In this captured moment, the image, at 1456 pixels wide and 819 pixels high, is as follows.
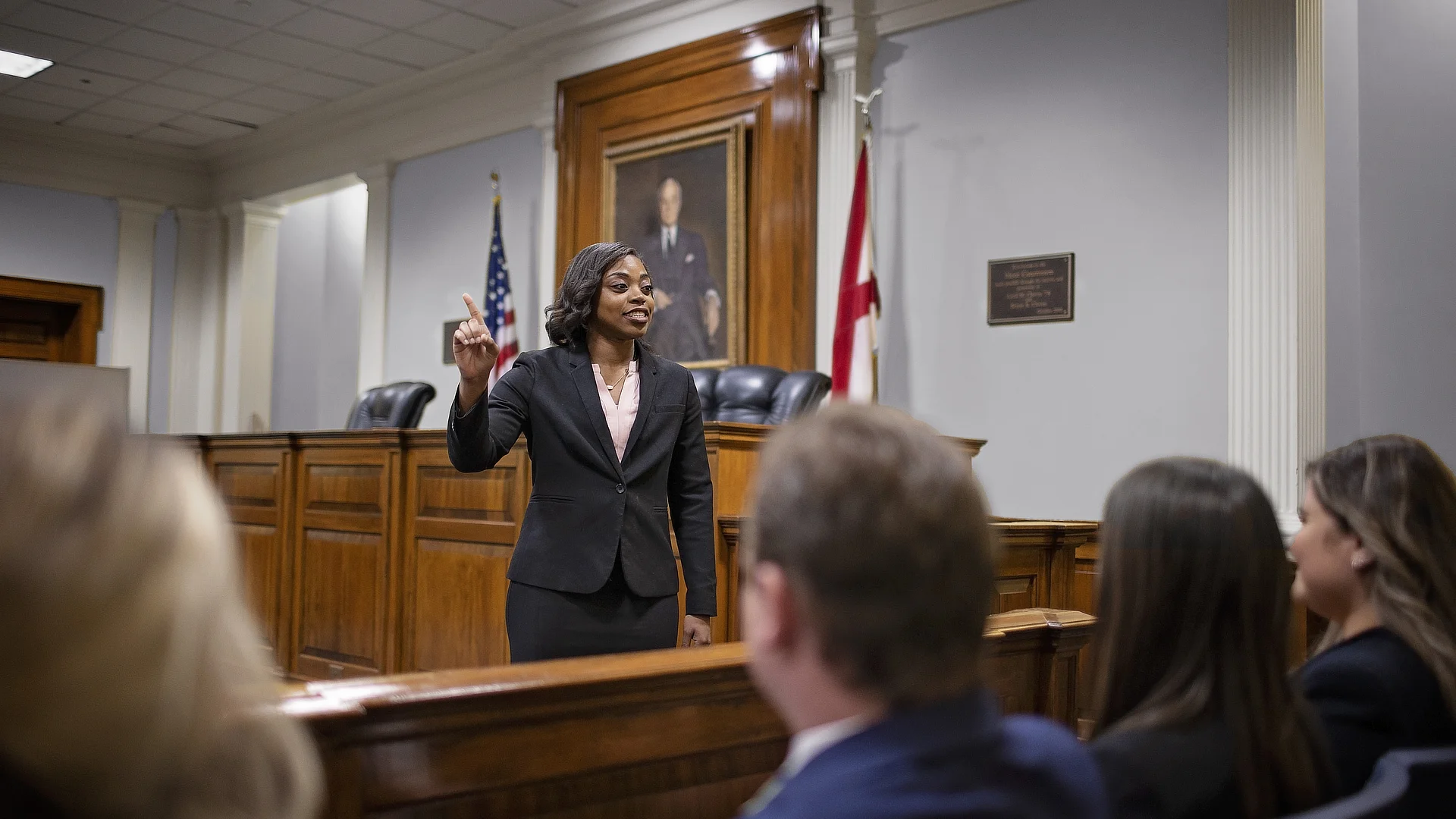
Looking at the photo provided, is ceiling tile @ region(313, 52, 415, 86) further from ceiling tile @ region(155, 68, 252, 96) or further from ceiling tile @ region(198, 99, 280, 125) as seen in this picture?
ceiling tile @ region(198, 99, 280, 125)

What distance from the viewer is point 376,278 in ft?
30.5

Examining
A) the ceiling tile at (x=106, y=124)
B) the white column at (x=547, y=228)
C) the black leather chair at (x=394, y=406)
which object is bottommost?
the black leather chair at (x=394, y=406)

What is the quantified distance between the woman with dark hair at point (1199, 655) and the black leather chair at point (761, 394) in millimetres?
3909

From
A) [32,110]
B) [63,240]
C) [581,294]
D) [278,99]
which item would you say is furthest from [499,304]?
[581,294]

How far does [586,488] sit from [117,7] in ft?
21.4

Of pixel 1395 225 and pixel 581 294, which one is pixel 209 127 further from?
pixel 1395 225

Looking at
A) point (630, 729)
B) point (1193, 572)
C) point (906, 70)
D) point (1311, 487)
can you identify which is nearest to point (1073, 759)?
point (1193, 572)

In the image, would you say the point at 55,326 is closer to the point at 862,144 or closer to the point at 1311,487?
the point at 862,144

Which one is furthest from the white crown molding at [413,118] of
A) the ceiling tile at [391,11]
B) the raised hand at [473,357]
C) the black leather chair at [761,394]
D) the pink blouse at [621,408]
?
the raised hand at [473,357]

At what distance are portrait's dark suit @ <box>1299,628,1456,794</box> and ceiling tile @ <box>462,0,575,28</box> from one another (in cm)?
681

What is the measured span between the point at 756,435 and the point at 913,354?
217 cm

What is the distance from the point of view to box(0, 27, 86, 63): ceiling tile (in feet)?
25.9

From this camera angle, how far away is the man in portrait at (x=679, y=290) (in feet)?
22.6

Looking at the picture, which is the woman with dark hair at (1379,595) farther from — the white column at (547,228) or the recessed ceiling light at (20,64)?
the recessed ceiling light at (20,64)
